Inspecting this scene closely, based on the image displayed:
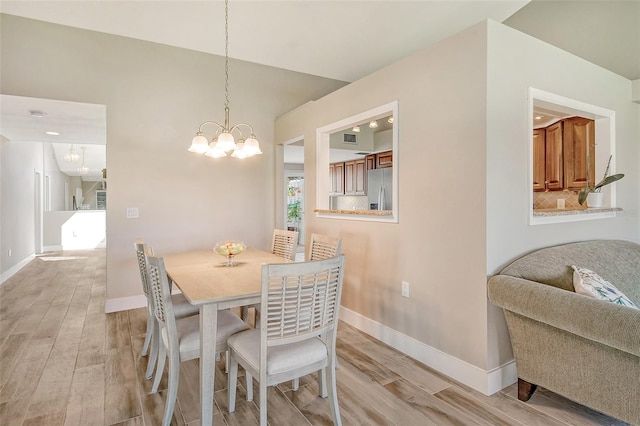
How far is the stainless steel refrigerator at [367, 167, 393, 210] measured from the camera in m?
6.20

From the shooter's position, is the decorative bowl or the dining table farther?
the decorative bowl

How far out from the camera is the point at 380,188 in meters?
6.30

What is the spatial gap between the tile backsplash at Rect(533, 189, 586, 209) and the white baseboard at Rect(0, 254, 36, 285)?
7647 mm

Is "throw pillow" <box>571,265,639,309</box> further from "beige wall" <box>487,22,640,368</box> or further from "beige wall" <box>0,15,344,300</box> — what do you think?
"beige wall" <box>0,15,344,300</box>

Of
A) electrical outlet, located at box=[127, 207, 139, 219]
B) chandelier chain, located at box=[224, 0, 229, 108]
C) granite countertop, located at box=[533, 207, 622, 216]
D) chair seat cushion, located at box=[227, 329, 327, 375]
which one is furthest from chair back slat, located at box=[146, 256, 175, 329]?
granite countertop, located at box=[533, 207, 622, 216]

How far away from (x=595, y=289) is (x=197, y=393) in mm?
2598

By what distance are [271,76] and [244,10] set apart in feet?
4.17

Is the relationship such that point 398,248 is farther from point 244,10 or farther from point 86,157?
point 86,157

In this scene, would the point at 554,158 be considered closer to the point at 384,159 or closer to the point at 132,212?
the point at 384,159

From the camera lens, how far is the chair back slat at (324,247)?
272cm

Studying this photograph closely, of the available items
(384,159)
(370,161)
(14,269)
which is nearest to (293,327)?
(384,159)

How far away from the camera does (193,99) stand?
4258mm

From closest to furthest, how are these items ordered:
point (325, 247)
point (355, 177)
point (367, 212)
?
point (325, 247)
point (367, 212)
point (355, 177)

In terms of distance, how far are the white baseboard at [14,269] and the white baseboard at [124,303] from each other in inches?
107
